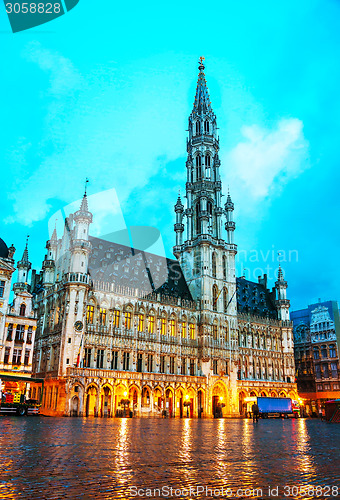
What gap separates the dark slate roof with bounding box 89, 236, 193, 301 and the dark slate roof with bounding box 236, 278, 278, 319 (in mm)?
15111

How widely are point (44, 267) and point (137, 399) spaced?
2356cm

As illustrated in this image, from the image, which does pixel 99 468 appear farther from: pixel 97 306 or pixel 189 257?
pixel 189 257

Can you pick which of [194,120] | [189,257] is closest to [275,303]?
[189,257]

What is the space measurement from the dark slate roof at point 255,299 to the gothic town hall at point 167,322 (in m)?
0.27

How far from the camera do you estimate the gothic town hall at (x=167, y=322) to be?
55500mm

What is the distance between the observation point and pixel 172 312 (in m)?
67.1

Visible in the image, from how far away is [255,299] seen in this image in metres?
87.8

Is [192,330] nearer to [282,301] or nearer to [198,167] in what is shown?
[282,301]

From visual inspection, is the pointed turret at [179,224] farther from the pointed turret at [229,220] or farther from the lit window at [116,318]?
the lit window at [116,318]

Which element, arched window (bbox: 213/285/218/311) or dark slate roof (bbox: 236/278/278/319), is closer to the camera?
arched window (bbox: 213/285/218/311)

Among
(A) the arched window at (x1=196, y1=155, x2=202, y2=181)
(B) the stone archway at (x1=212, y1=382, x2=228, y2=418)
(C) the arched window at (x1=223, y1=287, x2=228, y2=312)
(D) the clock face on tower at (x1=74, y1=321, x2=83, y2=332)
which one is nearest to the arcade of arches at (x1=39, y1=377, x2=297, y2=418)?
(B) the stone archway at (x1=212, y1=382, x2=228, y2=418)

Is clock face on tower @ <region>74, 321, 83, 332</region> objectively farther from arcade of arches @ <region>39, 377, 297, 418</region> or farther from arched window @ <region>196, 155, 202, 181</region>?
arched window @ <region>196, 155, 202, 181</region>

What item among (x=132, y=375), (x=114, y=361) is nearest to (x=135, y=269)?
(x=114, y=361)

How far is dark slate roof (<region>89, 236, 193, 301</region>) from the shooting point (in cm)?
6166
